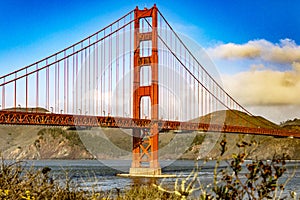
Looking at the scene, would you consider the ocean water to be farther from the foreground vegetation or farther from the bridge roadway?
the bridge roadway

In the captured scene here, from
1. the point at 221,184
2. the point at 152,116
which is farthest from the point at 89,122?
the point at 221,184

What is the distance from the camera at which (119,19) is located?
57188 millimetres

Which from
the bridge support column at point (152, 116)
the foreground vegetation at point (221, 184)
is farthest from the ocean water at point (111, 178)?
the bridge support column at point (152, 116)

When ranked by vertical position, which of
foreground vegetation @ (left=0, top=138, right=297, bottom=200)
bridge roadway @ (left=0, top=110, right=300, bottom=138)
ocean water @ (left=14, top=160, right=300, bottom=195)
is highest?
bridge roadway @ (left=0, top=110, right=300, bottom=138)

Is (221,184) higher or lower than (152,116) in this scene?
lower

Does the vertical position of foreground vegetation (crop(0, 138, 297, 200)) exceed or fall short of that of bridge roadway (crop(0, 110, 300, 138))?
it falls short

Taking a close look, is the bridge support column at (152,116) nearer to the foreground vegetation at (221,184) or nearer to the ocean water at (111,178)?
the ocean water at (111,178)

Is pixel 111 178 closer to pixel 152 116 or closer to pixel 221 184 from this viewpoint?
pixel 152 116

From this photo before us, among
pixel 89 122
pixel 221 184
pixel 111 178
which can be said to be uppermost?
pixel 89 122

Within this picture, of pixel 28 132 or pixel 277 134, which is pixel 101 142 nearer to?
pixel 28 132

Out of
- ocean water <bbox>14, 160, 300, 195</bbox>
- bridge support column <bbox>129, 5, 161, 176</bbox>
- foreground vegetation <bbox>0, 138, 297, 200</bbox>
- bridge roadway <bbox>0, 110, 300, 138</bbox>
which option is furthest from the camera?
bridge support column <bbox>129, 5, 161, 176</bbox>

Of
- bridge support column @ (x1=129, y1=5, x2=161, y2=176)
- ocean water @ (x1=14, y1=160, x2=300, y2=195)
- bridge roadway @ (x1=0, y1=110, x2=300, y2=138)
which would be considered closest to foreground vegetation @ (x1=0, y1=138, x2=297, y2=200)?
ocean water @ (x1=14, y1=160, x2=300, y2=195)

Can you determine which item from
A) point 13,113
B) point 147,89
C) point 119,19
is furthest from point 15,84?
point 119,19

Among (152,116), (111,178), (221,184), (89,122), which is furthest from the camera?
(152,116)
